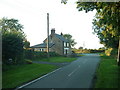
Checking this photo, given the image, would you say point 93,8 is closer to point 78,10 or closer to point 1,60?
point 78,10

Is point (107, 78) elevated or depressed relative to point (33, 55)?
depressed

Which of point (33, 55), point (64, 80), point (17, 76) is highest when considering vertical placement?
point (33, 55)

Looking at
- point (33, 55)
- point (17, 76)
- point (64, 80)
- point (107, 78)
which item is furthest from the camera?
point (33, 55)

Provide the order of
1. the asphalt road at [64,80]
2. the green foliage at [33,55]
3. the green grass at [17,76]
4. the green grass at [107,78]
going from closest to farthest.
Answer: the green grass at [107,78], the asphalt road at [64,80], the green grass at [17,76], the green foliage at [33,55]

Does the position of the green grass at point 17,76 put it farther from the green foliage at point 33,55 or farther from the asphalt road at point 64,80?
the green foliage at point 33,55

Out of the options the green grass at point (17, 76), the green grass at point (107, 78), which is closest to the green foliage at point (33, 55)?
the green grass at point (17, 76)

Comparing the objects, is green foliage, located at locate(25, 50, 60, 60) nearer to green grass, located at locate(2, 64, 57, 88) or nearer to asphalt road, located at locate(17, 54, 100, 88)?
green grass, located at locate(2, 64, 57, 88)

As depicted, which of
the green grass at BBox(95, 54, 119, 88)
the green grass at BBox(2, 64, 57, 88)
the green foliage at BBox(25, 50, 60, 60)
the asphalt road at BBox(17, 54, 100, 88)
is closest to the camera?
the green grass at BBox(95, 54, 119, 88)

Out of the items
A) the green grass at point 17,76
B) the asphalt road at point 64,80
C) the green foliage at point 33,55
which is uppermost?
the green foliage at point 33,55

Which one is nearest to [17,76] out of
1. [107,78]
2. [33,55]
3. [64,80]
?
[64,80]

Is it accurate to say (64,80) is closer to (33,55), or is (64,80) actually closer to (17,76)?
(17,76)

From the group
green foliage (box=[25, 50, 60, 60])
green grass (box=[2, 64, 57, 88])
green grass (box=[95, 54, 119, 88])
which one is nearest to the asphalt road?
green grass (box=[95, 54, 119, 88])

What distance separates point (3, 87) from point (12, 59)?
11795mm

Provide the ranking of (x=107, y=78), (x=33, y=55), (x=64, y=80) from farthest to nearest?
(x=33, y=55), (x=107, y=78), (x=64, y=80)
